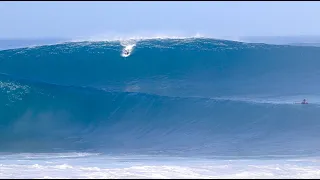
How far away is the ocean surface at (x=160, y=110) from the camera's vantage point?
12.2m

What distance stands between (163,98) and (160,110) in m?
0.65

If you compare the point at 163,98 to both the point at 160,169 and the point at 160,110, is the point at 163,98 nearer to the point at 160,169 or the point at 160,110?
the point at 160,110

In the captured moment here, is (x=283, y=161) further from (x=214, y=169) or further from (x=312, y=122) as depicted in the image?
(x=312, y=122)

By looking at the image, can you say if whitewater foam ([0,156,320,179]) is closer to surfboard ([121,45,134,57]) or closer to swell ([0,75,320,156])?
swell ([0,75,320,156])

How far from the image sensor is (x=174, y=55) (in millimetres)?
22078

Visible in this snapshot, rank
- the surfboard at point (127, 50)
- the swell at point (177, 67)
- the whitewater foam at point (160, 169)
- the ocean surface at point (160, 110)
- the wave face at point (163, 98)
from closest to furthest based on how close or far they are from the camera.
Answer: the whitewater foam at point (160, 169) < the ocean surface at point (160, 110) < the wave face at point (163, 98) < the swell at point (177, 67) < the surfboard at point (127, 50)

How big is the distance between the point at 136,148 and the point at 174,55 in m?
8.16

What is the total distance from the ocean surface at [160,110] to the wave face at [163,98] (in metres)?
0.03

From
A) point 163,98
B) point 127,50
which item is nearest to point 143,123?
point 163,98

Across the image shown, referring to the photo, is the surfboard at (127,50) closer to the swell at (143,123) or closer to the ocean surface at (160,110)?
the ocean surface at (160,110)

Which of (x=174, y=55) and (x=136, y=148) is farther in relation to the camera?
(x=174, y=55)

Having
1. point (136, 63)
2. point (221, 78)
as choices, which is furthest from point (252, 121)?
point (136, 63)

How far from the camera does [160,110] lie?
664 inches

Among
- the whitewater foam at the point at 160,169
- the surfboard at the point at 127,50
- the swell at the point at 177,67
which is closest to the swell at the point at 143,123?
the whitewater foam at the point at 160,169
